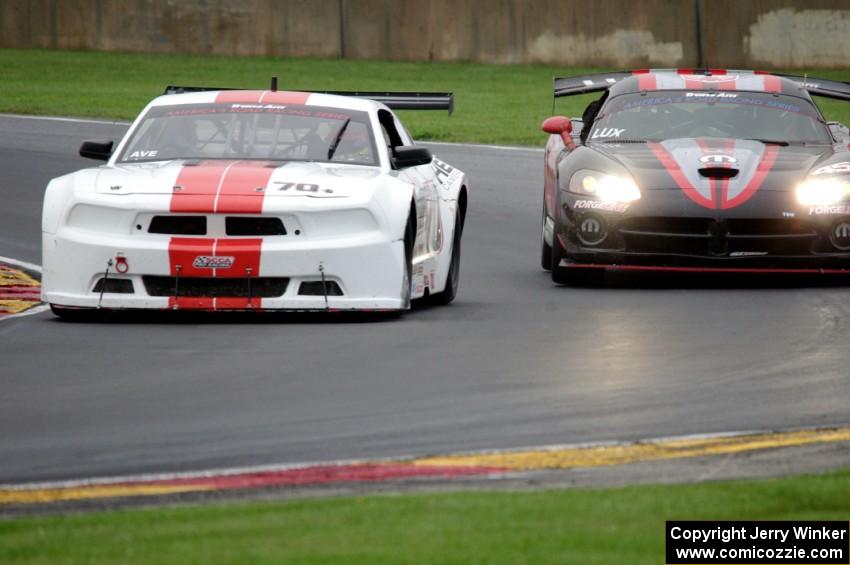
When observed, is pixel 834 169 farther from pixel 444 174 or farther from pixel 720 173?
pixel 444 174

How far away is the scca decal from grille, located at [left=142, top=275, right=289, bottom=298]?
3792 millimetres

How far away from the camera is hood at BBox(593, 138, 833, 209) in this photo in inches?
478

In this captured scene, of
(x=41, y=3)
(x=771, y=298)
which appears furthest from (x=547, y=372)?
(x=41, y=3)

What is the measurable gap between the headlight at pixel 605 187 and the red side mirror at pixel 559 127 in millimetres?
838

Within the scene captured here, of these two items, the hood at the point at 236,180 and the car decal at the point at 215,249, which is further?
the hood at the point at 236,180

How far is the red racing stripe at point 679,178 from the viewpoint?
12102 millimetres

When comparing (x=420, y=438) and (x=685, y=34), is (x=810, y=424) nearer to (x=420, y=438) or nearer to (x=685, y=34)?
(x=420, y=438)

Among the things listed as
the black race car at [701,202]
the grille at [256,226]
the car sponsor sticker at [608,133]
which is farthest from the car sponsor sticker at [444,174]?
the grille at [256,226]

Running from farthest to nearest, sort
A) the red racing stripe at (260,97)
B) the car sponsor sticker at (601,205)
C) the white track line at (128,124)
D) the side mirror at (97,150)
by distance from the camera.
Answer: the white track line at (128,124), the car sponsor sticker at (601,205), the red racing stripe at (260,97), the side mirror at (97,150)

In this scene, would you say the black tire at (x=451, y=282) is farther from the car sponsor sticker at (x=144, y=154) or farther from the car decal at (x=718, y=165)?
the car sponsor sticker at (x=144, y=154)

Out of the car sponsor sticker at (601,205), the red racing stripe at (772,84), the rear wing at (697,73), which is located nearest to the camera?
the car sponsor sticker at (601,205)

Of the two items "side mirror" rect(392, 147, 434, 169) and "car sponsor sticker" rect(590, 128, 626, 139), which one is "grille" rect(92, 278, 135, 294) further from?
"car sponsor sticker" rect(590, 128, 626, 139)

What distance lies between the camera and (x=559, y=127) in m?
13.3

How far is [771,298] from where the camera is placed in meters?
11.8
